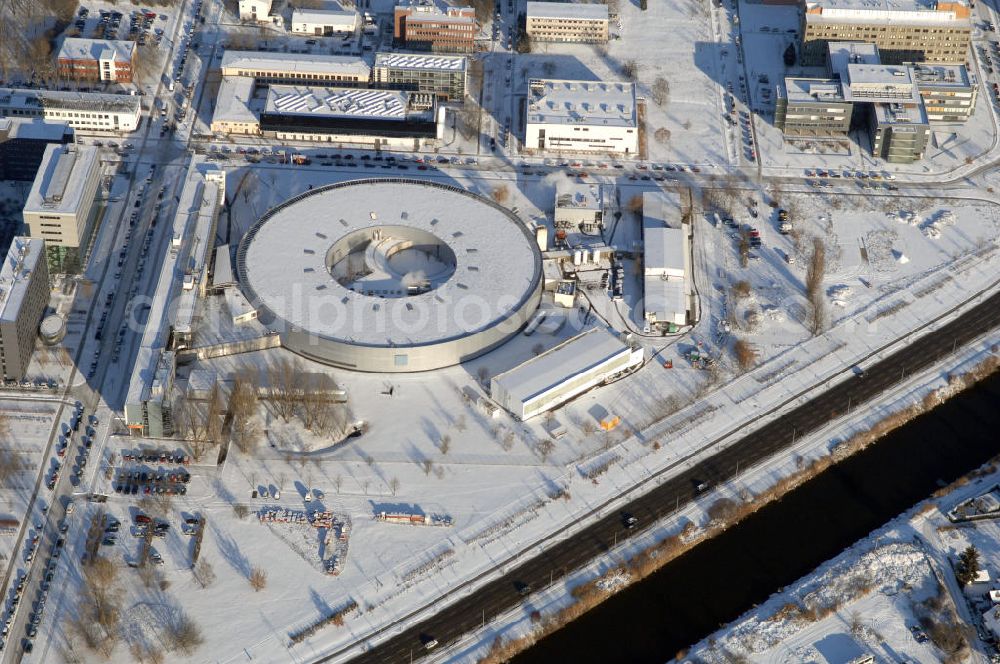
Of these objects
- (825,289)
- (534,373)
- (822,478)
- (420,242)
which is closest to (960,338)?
→ (825,289)

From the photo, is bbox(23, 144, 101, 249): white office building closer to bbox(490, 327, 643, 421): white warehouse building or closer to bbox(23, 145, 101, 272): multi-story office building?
bbox(23, 145, 101, 272): multi-story office building

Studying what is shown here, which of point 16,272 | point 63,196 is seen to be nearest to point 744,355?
point 63,196

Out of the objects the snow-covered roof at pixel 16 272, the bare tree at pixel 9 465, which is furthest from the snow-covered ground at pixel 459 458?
the snow-covered roof at pixel 16 272

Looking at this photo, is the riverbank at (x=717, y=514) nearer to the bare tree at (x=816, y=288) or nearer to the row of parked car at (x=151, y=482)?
the bare tree at (x=816, y=288)

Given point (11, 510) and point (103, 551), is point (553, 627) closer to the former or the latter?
point (103, 551)

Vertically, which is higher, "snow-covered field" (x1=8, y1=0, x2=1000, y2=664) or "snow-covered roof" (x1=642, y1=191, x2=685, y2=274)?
A: "snow-covered roof" (x1=642, y1=191, x2=685, y2=274)

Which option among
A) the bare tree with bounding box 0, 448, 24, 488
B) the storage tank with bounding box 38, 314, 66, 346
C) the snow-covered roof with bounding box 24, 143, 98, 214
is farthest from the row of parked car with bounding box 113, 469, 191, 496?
the snow-covered roof with bounding box 24, 143, 98, 214
